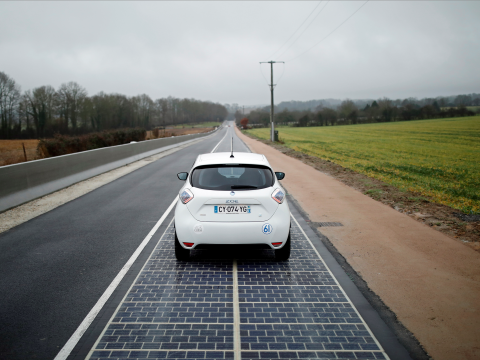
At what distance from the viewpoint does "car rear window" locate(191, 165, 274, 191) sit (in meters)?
5.28

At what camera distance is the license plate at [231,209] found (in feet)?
16.6

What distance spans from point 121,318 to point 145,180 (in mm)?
10349

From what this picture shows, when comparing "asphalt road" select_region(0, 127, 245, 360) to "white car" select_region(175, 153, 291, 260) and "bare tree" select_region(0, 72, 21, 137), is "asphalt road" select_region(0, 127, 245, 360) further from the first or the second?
"bare tree" select_region(0, 72, 21, 137)

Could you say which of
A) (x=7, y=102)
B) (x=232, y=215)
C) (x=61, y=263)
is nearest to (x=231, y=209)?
(x=232, y=215)

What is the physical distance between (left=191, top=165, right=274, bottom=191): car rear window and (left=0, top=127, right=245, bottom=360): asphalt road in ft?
5.83

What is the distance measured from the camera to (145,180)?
45.5ft

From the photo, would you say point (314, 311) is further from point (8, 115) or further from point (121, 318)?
point (8, 115)

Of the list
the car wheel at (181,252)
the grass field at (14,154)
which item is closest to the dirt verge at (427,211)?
the car wheel at (181,252)

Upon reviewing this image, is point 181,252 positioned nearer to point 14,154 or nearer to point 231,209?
point 231,209

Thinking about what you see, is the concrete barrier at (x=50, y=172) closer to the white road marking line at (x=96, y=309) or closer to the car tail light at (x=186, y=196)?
the white road marking line at (x=96, y=309)

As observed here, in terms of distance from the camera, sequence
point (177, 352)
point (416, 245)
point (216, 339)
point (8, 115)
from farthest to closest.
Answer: point (8, 115) → point (416, 245) → point (216, 339) → point (177, 352)

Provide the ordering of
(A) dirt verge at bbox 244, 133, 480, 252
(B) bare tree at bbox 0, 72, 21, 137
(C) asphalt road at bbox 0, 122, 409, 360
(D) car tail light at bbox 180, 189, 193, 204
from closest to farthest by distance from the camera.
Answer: (C) asphalt road at bbox 0, 122, 409, 360 < (D) car tail light at bbox 180, 189, 193, 204 < (A) dirt verge at bbox 244, 133, 480, 252 < (B) bare tree at bbox 0, 72, 21, 137

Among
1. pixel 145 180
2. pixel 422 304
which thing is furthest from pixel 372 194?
pixel 145 180

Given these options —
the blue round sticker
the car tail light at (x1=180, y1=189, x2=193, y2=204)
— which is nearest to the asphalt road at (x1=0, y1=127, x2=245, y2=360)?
the car tail light at (x1=180, y1=189, x2=193, y2=204)
